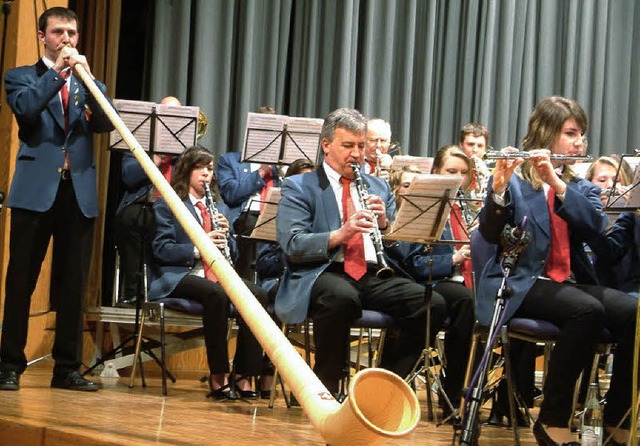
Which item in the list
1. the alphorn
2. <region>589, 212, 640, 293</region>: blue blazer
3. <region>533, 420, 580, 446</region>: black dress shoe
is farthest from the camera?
<region>589, 212, 640, 293</region>: blue blazer

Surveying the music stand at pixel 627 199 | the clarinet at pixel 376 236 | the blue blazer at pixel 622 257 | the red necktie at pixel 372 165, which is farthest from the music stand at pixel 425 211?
the red necktie at pixel 372 165

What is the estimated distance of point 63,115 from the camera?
15.5ft

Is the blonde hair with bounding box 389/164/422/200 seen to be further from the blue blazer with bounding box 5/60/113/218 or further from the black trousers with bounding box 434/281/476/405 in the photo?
the blue blazer with bounding box 5/60/113/218

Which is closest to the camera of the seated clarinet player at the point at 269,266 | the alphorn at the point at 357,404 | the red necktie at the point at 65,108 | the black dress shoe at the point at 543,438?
the alphorn at the point at 357,404

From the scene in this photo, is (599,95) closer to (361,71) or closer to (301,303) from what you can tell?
(361,71)

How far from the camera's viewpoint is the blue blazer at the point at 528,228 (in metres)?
3.82

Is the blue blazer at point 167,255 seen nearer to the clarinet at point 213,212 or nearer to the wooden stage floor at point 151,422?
the clarinet at point 213,212

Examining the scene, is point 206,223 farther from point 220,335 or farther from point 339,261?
point 339,261

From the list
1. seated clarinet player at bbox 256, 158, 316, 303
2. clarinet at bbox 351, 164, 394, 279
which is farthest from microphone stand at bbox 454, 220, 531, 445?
seated clarinet player at bbox 256, 158, 316, 303

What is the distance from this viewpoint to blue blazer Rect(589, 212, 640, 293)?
163 inches

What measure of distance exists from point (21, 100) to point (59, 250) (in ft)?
2.26

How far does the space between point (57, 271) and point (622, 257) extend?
8.06ft

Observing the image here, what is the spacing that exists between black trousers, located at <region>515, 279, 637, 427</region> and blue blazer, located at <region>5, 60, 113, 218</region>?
205 cm

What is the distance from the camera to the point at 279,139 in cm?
580
